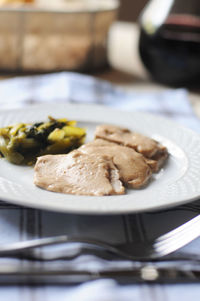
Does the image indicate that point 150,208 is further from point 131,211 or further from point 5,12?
point 5,12

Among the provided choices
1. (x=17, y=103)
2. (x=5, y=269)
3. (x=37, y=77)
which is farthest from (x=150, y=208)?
(x=37, y=77)

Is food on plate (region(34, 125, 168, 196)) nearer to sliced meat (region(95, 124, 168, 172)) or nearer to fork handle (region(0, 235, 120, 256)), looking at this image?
sliced meat (region(95, 124, 168, 172))

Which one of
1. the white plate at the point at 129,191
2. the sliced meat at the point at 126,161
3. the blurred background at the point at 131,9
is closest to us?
the white plate at the point at 129,191

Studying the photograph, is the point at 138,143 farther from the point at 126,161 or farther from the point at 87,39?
the point at 87,39

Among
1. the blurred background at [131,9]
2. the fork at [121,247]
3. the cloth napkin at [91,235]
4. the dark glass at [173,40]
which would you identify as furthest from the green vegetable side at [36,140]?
the blurred background at [131,9]

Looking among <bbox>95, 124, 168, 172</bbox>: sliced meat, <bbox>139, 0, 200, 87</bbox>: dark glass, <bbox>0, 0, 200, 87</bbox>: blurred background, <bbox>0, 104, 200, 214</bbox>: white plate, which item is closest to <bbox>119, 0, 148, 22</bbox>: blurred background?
<bbox>0, 0, 200, 87</bbox>: blurred background

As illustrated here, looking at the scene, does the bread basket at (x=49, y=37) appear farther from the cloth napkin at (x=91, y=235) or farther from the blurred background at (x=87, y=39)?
the cloth napkin at (x=91, y=235)


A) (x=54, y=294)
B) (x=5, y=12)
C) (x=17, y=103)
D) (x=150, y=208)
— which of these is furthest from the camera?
(x=5, y=12)
